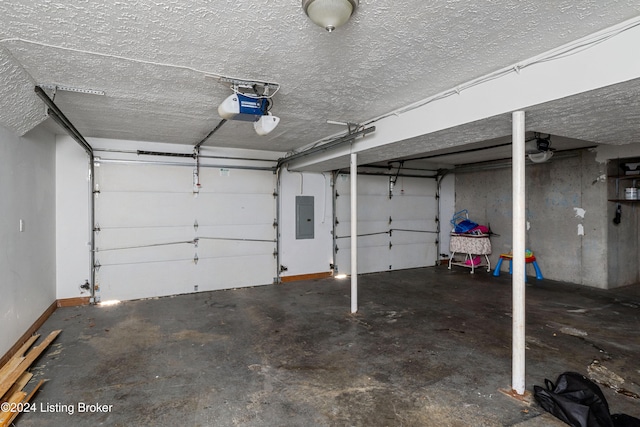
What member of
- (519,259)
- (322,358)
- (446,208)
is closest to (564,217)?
(446,208)

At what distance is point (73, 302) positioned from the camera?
15.0 ft

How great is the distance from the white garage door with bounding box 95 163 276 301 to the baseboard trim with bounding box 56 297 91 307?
17cm

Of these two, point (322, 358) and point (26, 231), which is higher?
point (26, 231)

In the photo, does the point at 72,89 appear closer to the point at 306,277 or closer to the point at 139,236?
the point at 139,236

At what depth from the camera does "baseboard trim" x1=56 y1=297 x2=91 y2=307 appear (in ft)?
14.8

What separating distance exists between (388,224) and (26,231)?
5753 millimetres

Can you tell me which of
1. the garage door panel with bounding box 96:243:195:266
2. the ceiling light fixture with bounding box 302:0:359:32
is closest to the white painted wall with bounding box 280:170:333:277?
the garage door panel with bounding box 96:243:195:266

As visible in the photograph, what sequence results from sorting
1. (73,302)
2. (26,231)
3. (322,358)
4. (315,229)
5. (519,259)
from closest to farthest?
1. (519,259)
2. (322,358)
3. (26,231)
4. (73,302)
5. (315,229)

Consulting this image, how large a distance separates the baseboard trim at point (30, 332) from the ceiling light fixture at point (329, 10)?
365cm

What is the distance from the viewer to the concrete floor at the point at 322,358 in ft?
7.18


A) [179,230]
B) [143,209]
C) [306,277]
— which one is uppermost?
[143,209]

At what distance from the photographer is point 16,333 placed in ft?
10.2

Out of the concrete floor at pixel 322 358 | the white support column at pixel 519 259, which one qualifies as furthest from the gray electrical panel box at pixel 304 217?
the white support column at pixel 519 259

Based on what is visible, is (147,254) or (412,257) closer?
(147,254)
